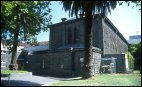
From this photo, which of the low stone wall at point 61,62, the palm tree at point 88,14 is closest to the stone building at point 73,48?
the low stone wall at point 61,62

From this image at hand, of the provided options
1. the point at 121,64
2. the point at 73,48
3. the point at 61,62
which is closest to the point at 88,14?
the point at 73,48

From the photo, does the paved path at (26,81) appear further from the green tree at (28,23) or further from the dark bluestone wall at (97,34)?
the dark bluestone wall at (97,34)

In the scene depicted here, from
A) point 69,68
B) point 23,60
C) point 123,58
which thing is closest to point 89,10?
point 69,68

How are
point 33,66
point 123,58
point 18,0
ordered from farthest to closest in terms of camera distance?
point 33,66 < point 123,58 < point 18,0

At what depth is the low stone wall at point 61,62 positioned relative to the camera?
3532cm

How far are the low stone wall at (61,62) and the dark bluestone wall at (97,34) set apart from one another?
11.8 feet

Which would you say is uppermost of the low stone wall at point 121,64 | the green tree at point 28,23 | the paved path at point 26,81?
the green tree at point 28,23

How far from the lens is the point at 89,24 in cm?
2634

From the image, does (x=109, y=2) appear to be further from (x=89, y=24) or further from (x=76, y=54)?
(x=76, y=54)

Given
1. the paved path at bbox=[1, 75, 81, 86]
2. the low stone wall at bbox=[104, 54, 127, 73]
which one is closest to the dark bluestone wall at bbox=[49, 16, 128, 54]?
the low stone wall at bbox=[104, 54, 127, 73]

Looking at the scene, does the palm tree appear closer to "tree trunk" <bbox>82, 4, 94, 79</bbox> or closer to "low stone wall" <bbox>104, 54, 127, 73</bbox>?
"tree trunk" <bbox>82, 4, 94, 79</bbox>

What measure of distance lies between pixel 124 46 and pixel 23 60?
21.3 meters

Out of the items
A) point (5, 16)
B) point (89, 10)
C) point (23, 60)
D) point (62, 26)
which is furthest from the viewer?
point (23, 60)

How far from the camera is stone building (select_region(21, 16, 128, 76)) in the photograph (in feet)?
117
